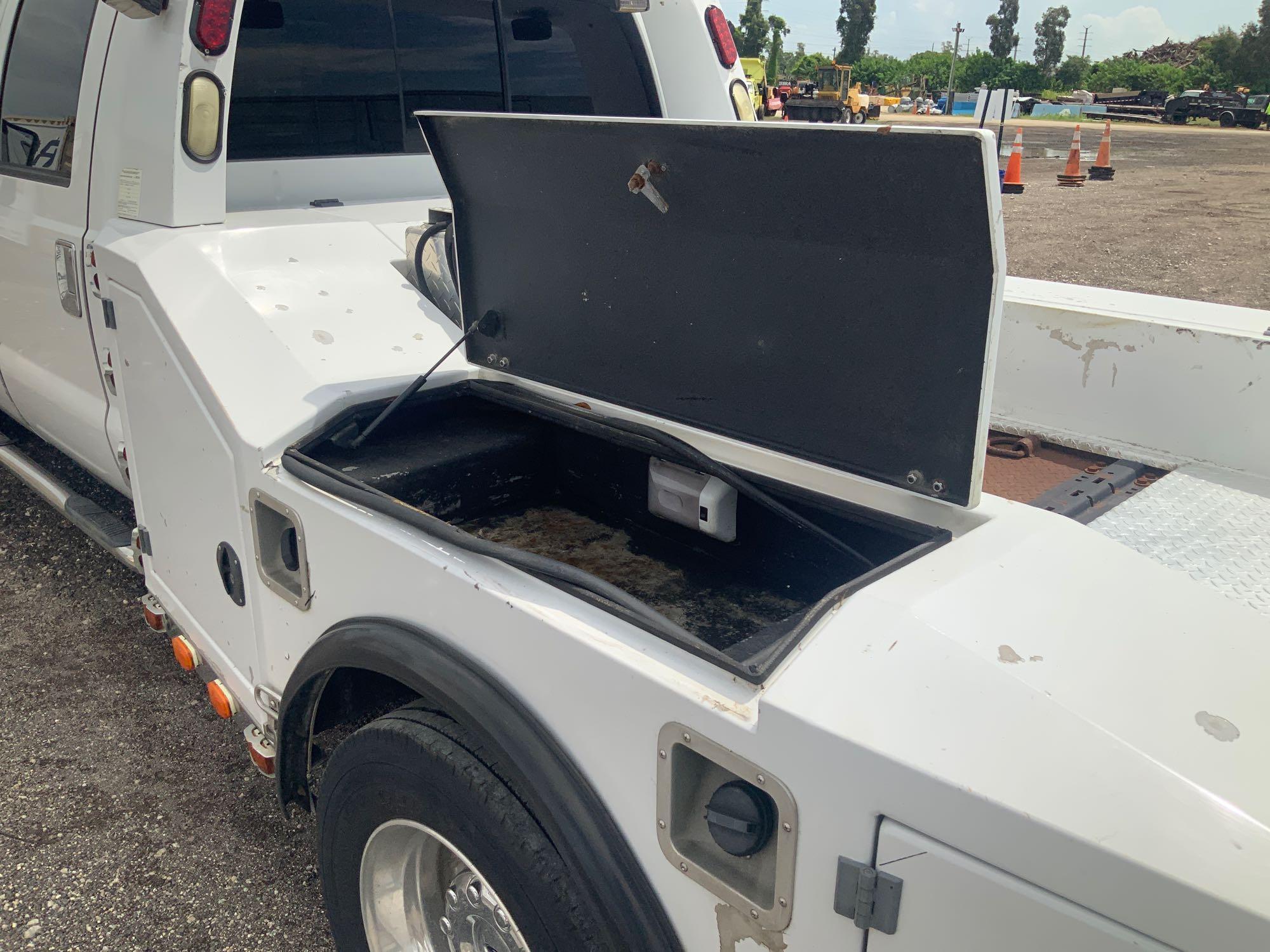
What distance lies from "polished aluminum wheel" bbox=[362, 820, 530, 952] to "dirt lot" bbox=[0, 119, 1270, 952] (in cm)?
50

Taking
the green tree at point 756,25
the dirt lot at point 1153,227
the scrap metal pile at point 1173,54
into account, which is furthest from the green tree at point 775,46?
the dirt lot at point 1153,227

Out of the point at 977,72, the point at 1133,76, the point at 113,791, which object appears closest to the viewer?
the point at 113,791

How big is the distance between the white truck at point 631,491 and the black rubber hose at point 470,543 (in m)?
0.01

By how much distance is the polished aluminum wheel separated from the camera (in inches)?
63.1

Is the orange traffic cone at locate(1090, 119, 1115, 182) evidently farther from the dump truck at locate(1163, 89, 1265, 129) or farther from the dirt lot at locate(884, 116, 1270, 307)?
the dump truck at locate(1163, 89, 1265, 129)

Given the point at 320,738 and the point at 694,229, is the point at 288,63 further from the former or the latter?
the point at 320,738

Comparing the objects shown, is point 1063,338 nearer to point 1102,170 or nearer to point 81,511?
point 81,511

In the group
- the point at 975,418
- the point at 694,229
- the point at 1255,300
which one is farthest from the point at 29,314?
the point at 1255,300

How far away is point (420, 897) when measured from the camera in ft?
5.80

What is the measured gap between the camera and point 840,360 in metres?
1.66

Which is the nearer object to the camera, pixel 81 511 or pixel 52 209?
pixel 52 209

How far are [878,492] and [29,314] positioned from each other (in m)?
2.93

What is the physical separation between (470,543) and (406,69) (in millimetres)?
2114

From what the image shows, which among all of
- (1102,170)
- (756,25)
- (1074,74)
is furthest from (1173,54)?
(1102,170)
